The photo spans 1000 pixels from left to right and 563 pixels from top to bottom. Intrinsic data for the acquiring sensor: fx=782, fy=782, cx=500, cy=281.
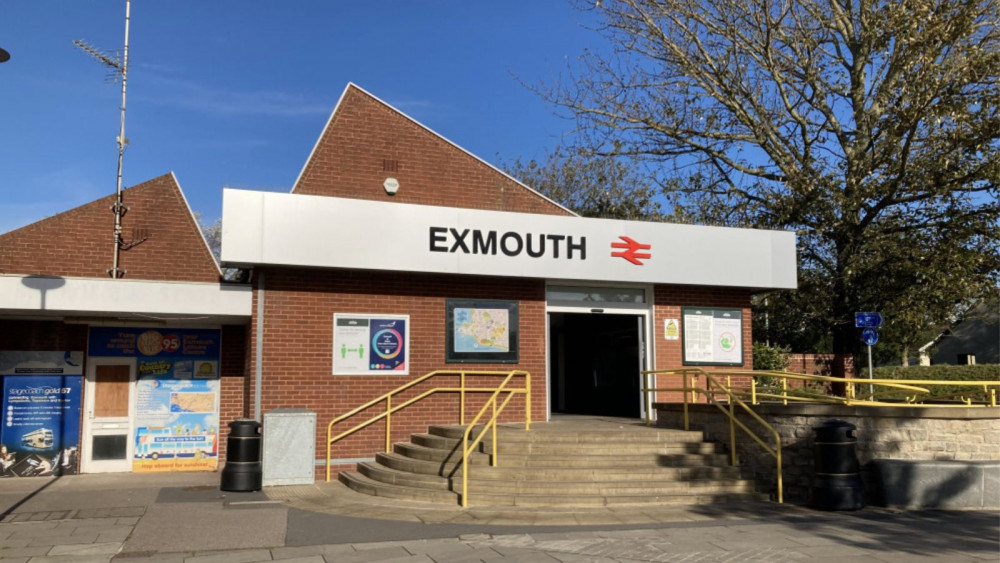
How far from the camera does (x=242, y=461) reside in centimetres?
1118

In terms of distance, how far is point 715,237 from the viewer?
49.2ft

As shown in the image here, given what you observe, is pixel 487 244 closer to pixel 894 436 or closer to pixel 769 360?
pixel 894 436

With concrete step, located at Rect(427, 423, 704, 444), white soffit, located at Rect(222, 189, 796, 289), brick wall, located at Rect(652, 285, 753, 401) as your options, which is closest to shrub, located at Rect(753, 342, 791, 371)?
brick wall, located at Rect(652, 285, 753, 401)

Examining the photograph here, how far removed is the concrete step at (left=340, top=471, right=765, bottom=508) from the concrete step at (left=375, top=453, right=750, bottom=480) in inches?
15.6

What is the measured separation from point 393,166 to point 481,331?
3.47 m

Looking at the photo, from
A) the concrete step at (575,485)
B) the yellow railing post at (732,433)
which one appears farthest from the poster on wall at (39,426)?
the yellow railing post at (732,433)

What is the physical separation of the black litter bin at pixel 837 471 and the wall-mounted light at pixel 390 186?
8203 mm

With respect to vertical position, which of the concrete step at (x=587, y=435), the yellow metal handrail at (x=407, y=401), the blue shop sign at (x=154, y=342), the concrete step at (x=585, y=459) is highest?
the blue shop sign at (x=154, y=342)

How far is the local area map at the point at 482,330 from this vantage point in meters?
13.9

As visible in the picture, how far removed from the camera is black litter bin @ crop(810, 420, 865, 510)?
10.2 meters

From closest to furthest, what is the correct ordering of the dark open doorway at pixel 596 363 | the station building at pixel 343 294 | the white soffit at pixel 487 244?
the white soffit at pixel 487 244 → the station building at pixel 343 294 → the dark open doorway at pixel 596 363

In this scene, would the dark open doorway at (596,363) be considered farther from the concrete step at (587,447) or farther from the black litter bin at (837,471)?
the black litter bin at (837,471)

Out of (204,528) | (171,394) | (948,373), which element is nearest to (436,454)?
(204,528)

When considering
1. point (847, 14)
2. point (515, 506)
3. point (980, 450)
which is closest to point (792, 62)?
point (847, 14)
